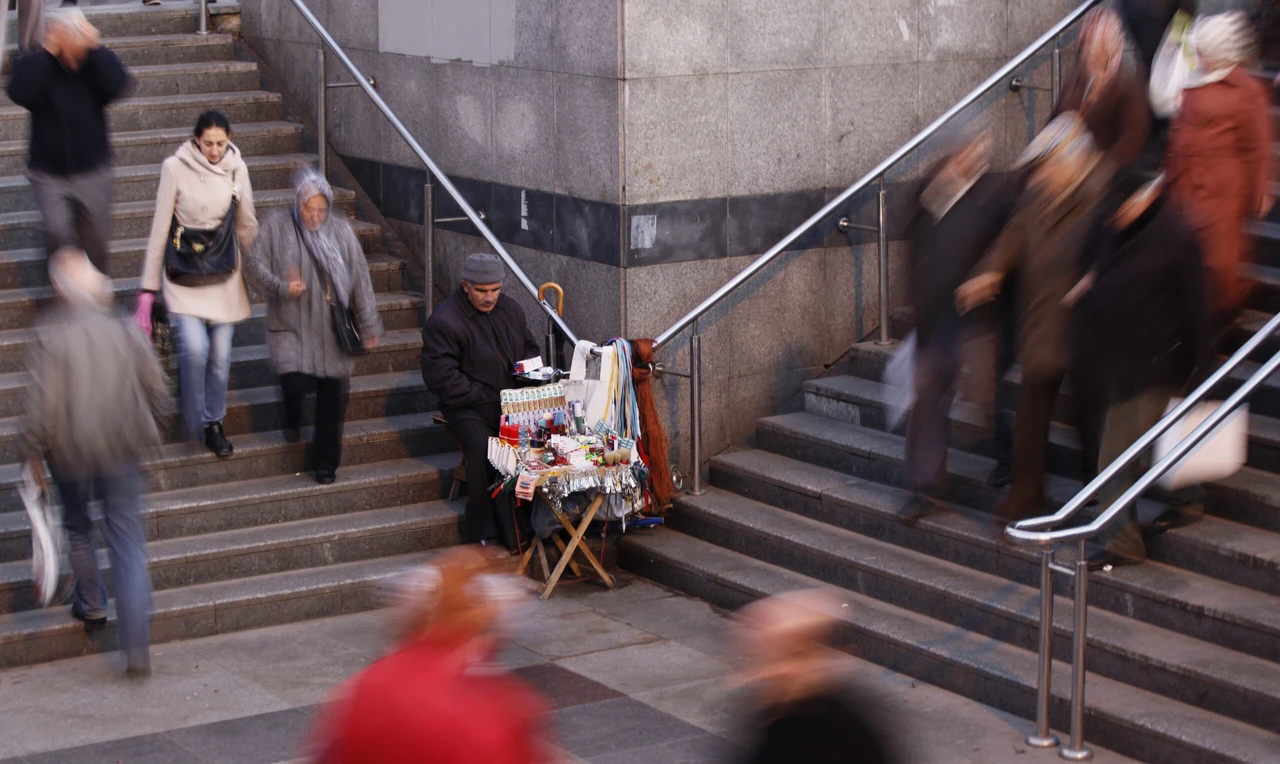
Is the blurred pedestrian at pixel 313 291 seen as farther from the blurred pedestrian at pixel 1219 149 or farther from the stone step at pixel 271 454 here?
the blurred pedestrian at pixel 1219 149

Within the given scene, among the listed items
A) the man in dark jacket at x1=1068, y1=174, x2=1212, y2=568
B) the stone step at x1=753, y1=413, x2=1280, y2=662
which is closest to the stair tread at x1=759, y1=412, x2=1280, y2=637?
the stone step at x1=753, y1=413, x2=1280, y2=662

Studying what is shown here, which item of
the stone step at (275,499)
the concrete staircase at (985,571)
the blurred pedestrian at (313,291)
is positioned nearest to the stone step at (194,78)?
the blurred pedestrian at (313,291)

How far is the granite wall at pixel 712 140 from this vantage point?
32.0 ft

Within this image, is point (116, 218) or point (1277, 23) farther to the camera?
point (116, 218)

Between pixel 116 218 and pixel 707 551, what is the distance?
4417mm

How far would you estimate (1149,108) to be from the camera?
354 inches

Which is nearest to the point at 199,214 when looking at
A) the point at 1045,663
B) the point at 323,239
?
the point at 323,239

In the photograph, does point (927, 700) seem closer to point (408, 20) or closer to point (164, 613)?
point (164, 613)

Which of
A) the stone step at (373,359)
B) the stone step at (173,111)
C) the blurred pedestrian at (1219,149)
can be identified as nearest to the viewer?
the blurred pedestrian at (1219,149)

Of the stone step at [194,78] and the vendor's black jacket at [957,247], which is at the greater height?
the stone step at [194,78]

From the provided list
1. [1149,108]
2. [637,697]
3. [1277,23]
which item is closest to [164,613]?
[637,697]

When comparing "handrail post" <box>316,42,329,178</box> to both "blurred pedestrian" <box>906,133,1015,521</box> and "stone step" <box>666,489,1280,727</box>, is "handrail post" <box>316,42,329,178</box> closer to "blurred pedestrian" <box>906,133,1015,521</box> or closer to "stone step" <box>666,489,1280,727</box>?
"stone step" <box>666,489,1280,727</box>

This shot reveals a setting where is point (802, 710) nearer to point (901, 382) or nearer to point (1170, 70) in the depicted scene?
point (901, 382)

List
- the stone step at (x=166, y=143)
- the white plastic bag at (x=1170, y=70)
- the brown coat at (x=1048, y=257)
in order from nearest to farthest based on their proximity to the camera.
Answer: the brown coat at (x=1048, y=257) → the white plastic bag at (x=1170, y=70) → the stone step at (x=166, y=143)
